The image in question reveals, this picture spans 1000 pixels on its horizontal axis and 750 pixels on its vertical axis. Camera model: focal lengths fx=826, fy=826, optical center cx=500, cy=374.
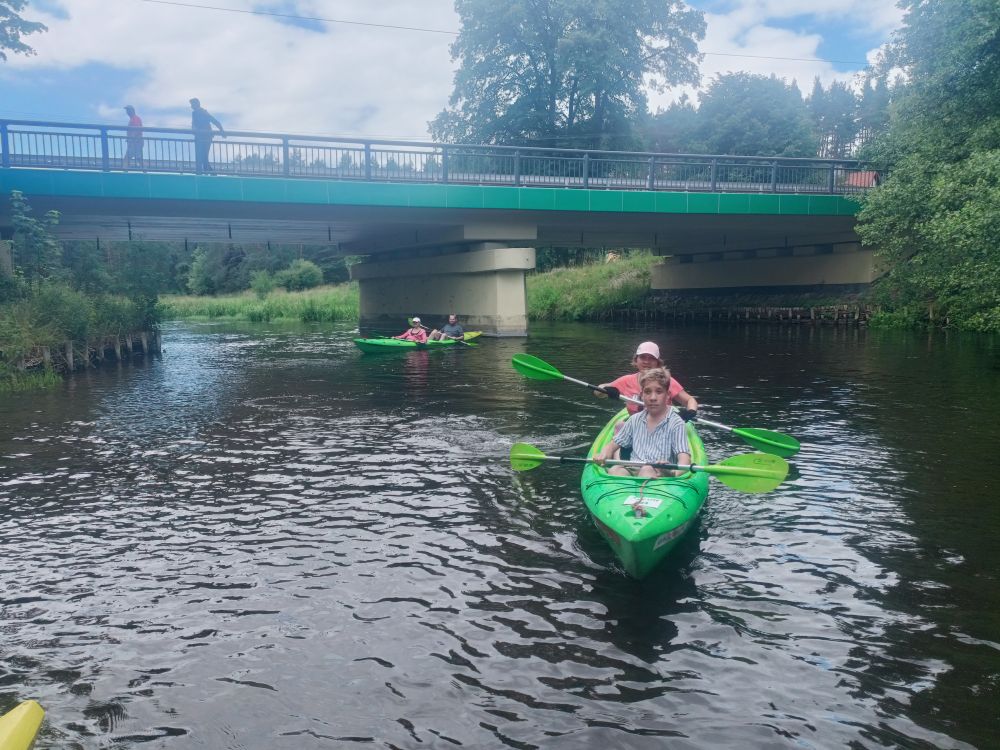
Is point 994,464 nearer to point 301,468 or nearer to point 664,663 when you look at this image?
point 664,663

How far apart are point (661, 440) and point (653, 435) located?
0.28 ft

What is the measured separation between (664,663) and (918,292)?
2803 centimetres

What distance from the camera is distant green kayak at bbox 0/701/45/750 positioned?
3.48 meters

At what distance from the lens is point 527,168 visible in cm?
2691

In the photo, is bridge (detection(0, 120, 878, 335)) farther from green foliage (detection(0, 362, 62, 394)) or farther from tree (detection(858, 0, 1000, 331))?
green foliage (detection(0, 362, 62, 394))

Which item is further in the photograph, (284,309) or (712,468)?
(284,309)

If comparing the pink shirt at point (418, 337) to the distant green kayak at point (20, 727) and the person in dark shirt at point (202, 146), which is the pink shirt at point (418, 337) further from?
the distant green kayak at point (20, 727)

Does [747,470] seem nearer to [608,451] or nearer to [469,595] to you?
[608,451]

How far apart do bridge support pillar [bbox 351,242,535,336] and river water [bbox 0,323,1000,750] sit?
16578 mm

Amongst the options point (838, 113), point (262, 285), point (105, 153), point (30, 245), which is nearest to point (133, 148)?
point (105, 153)

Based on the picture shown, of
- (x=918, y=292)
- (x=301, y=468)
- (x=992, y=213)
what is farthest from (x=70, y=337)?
(x=918, y=292)

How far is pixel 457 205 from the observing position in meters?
25.2

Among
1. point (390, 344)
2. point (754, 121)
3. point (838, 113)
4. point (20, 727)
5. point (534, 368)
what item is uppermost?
point (838, 113)

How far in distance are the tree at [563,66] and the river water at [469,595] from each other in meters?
35.7
